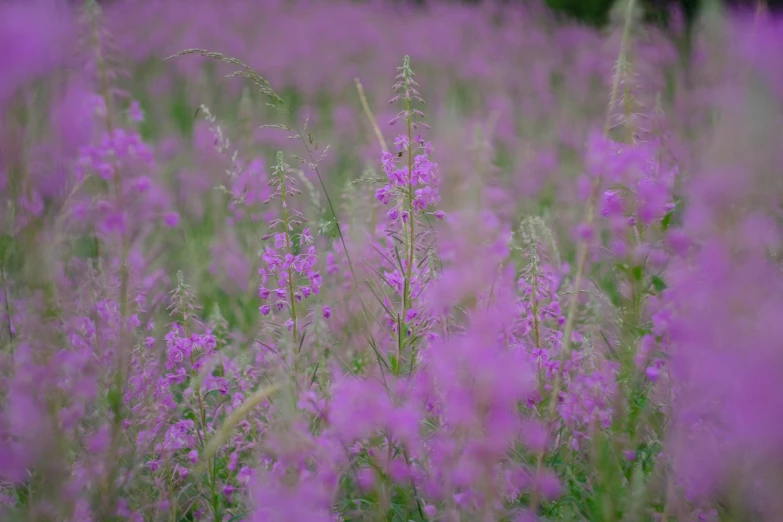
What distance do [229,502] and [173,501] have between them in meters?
0.28

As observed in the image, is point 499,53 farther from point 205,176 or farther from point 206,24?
point 205,176

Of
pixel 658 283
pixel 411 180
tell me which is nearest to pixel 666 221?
pixel 658 283

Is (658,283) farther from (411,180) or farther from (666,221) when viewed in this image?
(411,180)

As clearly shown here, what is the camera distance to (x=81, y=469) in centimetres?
169

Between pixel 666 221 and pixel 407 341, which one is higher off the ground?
pixel 666 221

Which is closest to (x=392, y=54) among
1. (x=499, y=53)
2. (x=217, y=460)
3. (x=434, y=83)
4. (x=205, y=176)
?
(x=434, y=83)

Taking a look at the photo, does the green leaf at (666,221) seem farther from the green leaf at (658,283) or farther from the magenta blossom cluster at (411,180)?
the magenta blossom cluster at (411,180)

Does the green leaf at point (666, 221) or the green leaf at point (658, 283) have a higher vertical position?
the green leaf at point (666, 221)

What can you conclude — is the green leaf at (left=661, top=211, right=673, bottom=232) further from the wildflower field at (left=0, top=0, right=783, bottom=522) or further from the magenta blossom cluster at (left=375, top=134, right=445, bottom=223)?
the magenta blossom cluster at (left=375, top=134, right=445, bottom=223)

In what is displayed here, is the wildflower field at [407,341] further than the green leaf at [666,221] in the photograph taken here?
No

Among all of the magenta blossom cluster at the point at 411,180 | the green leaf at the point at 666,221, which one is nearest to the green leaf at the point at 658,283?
the green leaf at the point at 666,221

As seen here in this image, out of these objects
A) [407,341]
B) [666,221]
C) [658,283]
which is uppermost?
[666,221]

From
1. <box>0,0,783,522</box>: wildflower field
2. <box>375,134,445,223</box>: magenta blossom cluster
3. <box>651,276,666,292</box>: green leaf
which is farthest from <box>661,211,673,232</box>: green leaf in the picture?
<box>375,134,445,223</box>: magenta blossom cluster

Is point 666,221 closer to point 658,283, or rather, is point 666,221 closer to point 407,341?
point 658,283
